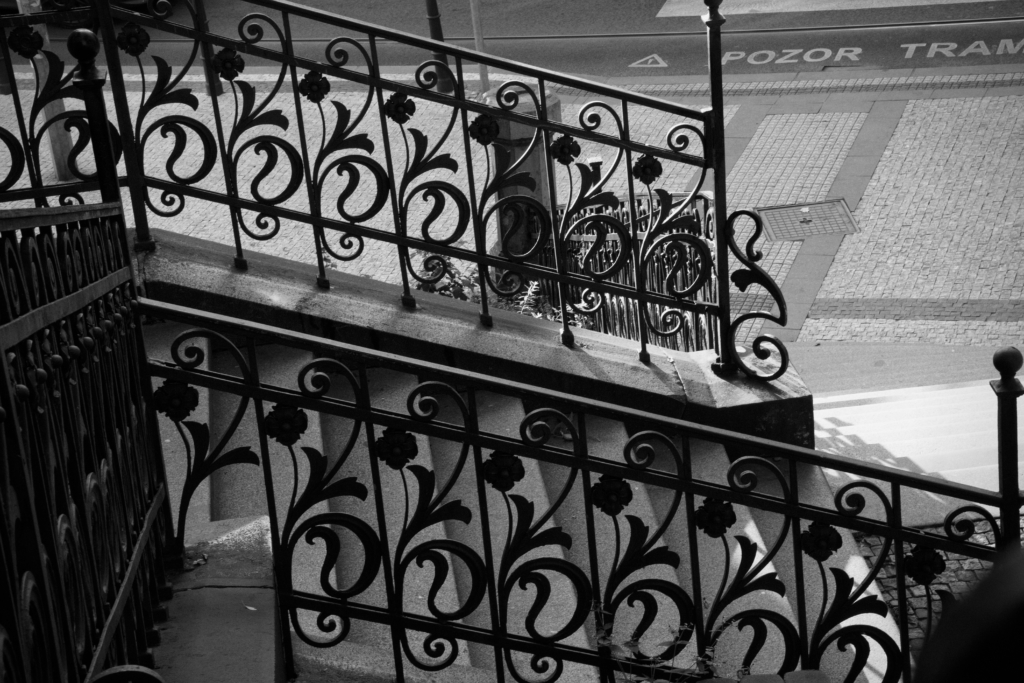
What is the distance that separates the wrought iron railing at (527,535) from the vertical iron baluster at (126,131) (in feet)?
2.58

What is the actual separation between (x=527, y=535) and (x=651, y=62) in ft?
41.1

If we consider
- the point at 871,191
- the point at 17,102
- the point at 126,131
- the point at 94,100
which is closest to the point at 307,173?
the point at 126,131

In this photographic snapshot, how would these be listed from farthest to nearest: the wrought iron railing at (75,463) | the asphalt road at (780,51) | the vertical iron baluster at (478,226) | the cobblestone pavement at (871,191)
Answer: the asphalt road at (780,51) < the cobblestone pavement at (871,191) < the vertical iron baluster at (478,226) < the wrought iron railing at (75,463)

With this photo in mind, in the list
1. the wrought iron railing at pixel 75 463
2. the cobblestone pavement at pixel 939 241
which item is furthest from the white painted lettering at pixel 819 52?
the wrought iron railing at pixel 75 463

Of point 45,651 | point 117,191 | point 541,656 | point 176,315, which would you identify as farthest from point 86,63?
point 541,656

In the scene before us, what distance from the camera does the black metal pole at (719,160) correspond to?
14.0 feet

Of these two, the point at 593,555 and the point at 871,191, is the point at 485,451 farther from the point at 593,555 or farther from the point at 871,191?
the point at 871,191

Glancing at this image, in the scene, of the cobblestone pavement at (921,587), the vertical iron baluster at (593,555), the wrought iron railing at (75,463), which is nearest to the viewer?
the wrought iron railing at (75,463)

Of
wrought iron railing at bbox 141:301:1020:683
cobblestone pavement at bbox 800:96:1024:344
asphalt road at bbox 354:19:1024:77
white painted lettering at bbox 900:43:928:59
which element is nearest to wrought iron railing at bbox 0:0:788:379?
wrought iron railing at bbox 141:301:1020:683

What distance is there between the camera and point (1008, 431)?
328 cm

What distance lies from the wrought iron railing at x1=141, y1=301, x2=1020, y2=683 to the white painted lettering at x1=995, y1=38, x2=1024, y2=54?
12.0 meters

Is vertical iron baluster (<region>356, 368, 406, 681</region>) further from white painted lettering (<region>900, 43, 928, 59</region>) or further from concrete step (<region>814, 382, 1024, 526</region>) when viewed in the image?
white painted lettering (<region>900, 43, 928, 59</region>)

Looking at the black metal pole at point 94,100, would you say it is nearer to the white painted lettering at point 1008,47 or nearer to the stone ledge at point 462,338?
the stone ledge at point 462,338

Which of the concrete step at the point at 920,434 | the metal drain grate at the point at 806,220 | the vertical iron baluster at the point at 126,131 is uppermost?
the vertical iron baluster at the point at 126,131
